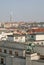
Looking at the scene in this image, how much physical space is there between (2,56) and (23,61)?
408cm

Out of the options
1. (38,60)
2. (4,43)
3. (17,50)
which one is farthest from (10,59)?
(38,60)

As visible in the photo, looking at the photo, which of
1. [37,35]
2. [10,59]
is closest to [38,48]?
[10,59]

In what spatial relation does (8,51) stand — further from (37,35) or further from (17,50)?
(37,35)

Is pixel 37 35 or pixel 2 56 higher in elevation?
pixel 37 35

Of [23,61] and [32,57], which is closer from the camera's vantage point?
[32,57]

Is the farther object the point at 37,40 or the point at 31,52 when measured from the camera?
the point at 37,40

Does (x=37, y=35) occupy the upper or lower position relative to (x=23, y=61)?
upper

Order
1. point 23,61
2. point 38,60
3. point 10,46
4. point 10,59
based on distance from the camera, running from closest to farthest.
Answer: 1. point 38,60
2. point 23,61
3. point 10,59
4. point 10,46

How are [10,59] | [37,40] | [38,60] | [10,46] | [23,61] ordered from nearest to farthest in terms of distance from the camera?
[38,60] → [23,61] → [10,59] → [10,46] → [37,40]

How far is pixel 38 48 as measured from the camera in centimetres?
2306

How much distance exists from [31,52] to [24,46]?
11.8 feet

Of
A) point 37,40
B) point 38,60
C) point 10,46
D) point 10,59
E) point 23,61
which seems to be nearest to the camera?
point 38,60

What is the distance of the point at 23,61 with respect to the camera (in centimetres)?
2255

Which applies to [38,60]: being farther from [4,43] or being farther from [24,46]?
[4,43]
